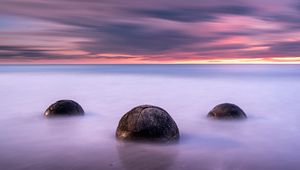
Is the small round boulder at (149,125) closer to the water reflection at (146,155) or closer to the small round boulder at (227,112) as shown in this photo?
the water reflection at (146,155)

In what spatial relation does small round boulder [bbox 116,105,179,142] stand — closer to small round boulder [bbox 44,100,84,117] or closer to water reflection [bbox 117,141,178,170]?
water reflection [bbox 117,141,178,170]

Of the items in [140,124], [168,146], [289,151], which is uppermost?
[140,124]

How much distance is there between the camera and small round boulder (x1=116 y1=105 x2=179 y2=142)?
736 cm

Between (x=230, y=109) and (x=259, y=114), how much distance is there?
3.10 meters

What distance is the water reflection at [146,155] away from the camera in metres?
6.22

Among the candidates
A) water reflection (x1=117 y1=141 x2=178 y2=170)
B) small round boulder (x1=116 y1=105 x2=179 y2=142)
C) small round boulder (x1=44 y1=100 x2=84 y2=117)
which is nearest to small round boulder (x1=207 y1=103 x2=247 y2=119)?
small round boulder (x1=116 y1=105 x2=179 y2=142)

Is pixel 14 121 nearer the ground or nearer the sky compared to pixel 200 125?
nearer the sky

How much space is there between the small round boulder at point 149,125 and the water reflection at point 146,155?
0.66ft

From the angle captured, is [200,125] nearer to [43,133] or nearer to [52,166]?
[43,133]

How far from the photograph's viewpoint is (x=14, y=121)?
11.1m

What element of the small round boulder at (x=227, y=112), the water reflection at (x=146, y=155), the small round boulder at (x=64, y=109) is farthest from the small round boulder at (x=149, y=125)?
the small round boulder at (x=64, y=109)

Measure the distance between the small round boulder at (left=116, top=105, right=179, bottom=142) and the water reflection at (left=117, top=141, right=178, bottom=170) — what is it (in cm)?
20

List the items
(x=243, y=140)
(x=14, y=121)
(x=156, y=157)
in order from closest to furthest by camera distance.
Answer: (x=156, y=157)
(x=243, y=140)
(x=14, y=121)

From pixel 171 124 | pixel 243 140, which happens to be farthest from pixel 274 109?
pixel 171 124
